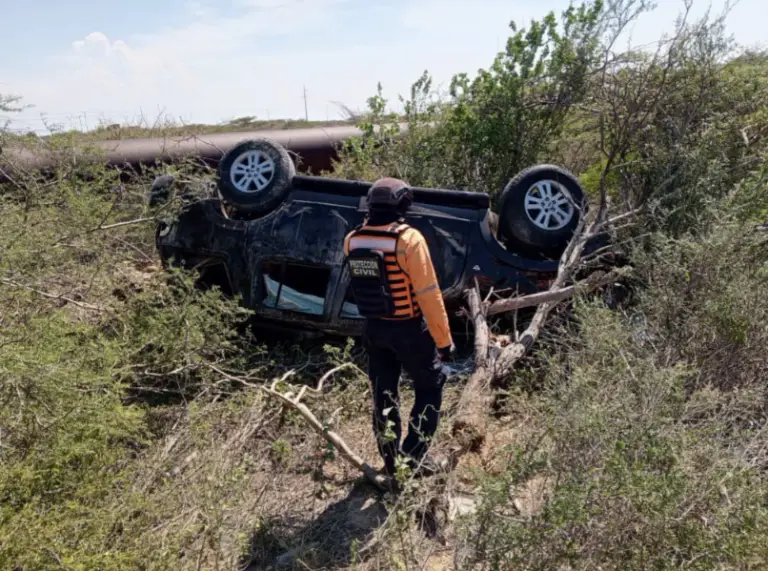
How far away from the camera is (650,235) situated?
16.8ft

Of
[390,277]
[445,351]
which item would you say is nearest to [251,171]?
[390,277]

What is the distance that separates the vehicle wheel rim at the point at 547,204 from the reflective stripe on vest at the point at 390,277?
6.85 ft

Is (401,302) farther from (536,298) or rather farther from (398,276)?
(536,298)

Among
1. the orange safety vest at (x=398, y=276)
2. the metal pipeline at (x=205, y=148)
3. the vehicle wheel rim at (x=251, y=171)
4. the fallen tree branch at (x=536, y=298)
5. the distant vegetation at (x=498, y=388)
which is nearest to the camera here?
the distant vegetation at (x=498, y=388)

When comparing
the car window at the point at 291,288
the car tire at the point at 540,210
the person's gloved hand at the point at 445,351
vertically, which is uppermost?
the car tire at the point at 540,210

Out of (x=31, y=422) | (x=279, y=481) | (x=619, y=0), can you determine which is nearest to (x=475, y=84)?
(x=619, y=0)

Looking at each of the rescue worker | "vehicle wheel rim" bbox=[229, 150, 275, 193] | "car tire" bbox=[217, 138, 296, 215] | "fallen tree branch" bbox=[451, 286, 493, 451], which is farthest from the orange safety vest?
"vehicle wheel rim" bbox=[229, 150, 275, 193]

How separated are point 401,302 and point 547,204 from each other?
232 cm

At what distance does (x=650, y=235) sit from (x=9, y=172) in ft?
21.6

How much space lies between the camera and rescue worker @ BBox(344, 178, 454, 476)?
353 cm

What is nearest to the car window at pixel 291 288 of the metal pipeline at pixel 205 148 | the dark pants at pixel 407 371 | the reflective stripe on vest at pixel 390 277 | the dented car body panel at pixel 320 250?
the dented car body panel at pixel 320 250

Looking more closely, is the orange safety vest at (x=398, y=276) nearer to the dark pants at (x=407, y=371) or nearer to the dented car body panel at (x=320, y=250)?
the dark pants at (x=407, y=371)

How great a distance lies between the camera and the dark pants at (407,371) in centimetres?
364

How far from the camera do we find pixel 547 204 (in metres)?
5.39
